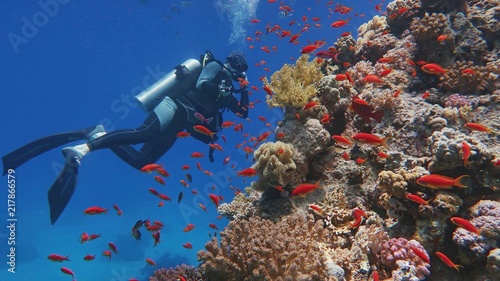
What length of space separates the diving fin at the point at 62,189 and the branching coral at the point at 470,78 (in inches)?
371

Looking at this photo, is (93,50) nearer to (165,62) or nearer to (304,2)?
(165,62)

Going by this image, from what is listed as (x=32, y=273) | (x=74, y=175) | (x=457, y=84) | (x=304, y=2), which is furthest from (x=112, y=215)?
(x=457, y=84)

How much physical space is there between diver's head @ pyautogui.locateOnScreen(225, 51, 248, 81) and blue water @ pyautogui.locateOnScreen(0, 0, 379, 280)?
21.0 metres

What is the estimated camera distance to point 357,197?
464 centimetres

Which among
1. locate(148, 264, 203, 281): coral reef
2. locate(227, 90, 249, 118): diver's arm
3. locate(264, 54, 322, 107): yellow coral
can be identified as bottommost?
locate(148, 264, 203, 281): coral reef

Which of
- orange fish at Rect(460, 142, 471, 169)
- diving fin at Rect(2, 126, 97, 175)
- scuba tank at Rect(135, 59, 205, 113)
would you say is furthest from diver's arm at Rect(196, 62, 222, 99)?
orange fish at Rect(460, 142, 471, 169)

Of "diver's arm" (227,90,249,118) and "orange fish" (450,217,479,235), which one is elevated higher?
"diver's arm" (227,90,249,118)

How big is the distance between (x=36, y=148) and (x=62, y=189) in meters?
1.91

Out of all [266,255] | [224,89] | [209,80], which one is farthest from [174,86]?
[266,255]

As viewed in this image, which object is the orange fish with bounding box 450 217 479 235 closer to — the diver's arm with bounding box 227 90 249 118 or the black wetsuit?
the black wetsuit

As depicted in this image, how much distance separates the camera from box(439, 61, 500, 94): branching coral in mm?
5215

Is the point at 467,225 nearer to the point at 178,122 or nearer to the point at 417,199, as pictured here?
the point at 417,199

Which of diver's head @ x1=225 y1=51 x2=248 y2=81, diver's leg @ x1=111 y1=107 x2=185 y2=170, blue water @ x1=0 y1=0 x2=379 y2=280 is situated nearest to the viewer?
diver's head @ x1=225 y1=51 x2=248 y2=81

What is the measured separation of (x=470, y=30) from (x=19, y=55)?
93180 mm
